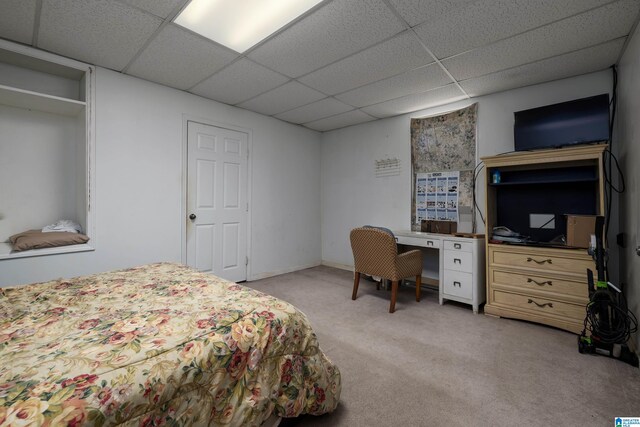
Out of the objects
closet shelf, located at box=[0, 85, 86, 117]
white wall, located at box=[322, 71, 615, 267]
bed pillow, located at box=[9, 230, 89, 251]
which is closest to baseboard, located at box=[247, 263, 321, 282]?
white wall, located at box=[322, 71, 615, 267]

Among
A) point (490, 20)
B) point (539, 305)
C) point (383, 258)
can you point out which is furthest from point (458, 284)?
point (490, 20)

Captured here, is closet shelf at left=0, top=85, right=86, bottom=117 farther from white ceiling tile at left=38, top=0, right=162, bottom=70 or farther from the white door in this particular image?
the white door

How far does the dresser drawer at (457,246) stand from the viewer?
3.02 meters

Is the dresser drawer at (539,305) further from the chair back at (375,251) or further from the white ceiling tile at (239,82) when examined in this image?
the white ceiling tile at (239,82)

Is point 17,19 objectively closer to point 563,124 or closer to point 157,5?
point 157,5

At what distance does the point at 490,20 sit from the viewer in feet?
6.75

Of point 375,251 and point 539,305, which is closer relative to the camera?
point 539,305

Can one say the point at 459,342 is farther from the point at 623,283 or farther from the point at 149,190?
the point at 149,190

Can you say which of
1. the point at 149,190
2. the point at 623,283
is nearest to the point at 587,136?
the point at 623,283

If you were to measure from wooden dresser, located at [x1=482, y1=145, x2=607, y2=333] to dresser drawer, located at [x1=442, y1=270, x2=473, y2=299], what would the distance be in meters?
0.19

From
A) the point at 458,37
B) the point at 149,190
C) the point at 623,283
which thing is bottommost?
the point at 623,283

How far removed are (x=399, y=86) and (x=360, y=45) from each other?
3.23 feet

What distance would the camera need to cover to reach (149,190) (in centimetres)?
317

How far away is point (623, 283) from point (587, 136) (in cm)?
134
